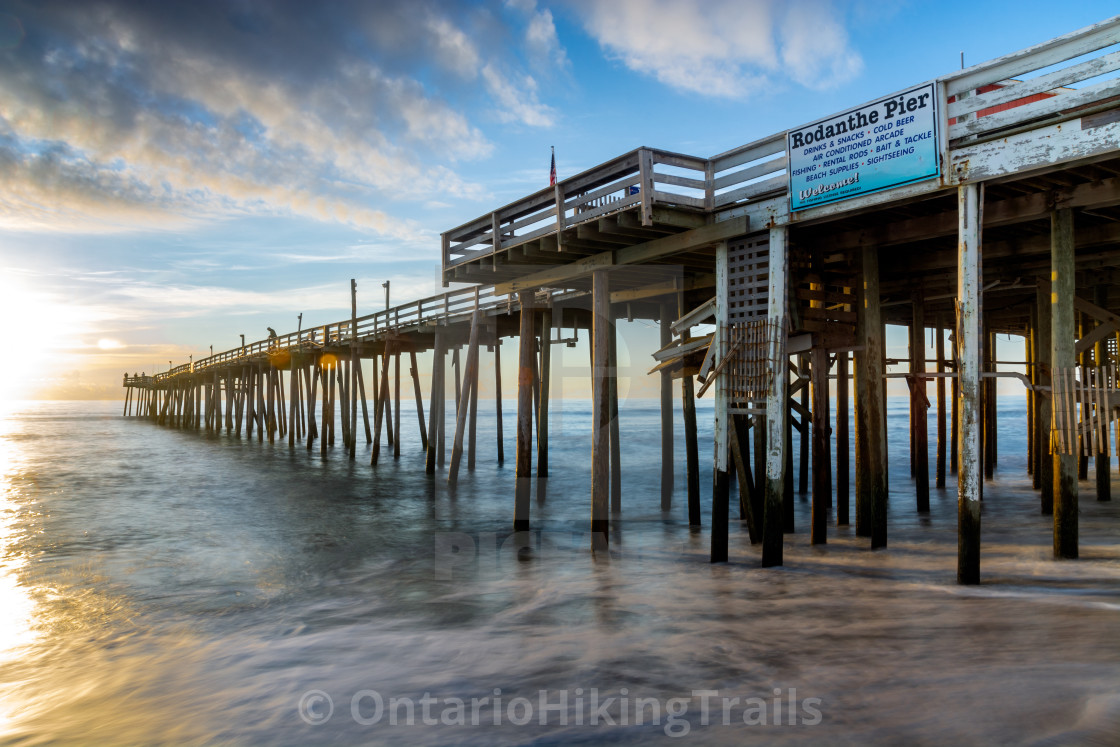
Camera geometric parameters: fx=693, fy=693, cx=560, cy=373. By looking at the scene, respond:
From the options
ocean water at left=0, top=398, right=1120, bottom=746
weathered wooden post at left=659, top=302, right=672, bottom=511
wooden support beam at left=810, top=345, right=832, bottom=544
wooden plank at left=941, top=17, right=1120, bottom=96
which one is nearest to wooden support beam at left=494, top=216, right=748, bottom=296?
wooden support beam at left=810, top=345, right=832, bottom=544

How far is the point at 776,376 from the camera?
25.8ft

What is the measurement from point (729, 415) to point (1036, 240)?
15.5 ft

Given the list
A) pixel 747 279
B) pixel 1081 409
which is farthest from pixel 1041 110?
pixel 1081 409

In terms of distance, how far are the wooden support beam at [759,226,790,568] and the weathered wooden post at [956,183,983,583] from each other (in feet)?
5.99

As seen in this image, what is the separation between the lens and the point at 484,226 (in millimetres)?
11570

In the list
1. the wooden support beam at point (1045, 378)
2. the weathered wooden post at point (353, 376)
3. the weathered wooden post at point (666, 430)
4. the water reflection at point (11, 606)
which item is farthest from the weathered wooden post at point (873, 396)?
the weathered wooden post at point (353, 376)

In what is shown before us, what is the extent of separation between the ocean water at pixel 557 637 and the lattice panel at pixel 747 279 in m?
3.08

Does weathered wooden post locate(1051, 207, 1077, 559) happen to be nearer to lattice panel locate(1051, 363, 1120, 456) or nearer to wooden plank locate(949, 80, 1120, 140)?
lattice panel locate(1051, 363, 1120, 456)

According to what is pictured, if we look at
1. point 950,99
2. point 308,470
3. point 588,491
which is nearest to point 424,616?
point 950,99

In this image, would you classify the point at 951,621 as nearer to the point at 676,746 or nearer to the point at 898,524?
the point at 676,746

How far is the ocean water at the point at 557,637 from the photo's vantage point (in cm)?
452

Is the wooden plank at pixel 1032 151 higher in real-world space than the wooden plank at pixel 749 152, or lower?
lower

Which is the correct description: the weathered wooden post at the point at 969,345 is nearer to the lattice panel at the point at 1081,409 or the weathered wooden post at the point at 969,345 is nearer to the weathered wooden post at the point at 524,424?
the lattice panel at the point at 1081,409

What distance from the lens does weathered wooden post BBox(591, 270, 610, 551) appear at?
1005 cm
